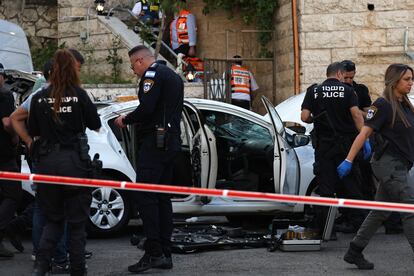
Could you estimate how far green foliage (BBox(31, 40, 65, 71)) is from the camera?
689 inches

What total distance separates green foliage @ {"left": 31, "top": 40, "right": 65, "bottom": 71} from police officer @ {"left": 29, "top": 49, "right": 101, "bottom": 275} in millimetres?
10915

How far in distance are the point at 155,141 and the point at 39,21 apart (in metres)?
11.5

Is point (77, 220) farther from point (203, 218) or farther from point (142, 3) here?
point (142, 3)

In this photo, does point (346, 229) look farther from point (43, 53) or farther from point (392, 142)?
point (43, 53)

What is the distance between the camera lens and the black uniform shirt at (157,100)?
7.40m

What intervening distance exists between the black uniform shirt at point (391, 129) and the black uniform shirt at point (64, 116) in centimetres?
228

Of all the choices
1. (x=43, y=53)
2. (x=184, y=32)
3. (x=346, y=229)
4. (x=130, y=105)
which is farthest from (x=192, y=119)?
(x=43, y=53)

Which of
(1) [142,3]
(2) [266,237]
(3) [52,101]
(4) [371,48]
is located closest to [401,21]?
(4) [371,48]

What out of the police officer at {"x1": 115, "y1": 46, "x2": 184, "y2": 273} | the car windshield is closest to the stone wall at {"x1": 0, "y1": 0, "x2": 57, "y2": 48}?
the car windshield

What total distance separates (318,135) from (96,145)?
91.5 inches

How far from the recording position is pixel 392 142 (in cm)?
723

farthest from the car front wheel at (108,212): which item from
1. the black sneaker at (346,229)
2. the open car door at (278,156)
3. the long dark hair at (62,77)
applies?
the long dark hair at (62,77)

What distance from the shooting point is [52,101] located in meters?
6.52

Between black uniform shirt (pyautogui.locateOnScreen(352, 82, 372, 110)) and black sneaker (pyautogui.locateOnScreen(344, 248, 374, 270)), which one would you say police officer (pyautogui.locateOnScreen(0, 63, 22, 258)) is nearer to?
black sneaker (pyautogui.locateOnScreen(344, 248, 374, 270))
